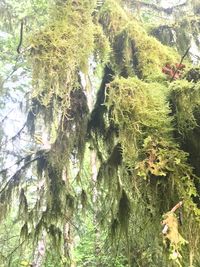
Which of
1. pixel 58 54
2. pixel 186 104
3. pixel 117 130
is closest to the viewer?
pixel 186 104

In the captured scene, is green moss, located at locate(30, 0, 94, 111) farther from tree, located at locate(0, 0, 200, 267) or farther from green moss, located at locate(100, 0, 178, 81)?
green moss, located at locate(100, 0, 178, 81)

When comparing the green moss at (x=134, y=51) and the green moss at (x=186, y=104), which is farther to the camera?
the green moss at (x=134, y=51)

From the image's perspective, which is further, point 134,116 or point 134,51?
point 134,51

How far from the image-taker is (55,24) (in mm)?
2973

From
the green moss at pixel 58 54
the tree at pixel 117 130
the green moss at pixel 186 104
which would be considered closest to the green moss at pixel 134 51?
the tree at pixel 117 130

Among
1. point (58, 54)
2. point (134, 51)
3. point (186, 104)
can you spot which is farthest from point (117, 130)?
point (186, 104)

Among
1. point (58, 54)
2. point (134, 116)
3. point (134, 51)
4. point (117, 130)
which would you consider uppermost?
point (134, 51)

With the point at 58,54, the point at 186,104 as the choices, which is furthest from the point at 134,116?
Result: the point at 58,54

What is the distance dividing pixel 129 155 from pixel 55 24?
A: 4.34 ft

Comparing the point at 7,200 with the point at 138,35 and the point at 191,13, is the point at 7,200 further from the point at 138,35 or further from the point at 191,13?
the point at 191,13

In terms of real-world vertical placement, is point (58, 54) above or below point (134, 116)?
above

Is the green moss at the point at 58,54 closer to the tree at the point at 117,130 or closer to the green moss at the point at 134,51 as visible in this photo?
the tree at the point at 117,130

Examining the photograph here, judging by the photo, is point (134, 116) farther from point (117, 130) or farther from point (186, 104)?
point (117, 130)

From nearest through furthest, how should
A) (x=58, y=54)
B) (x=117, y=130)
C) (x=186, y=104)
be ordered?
(x=186, y=104) → (x=58, y=54) → (x=117, y=130)
